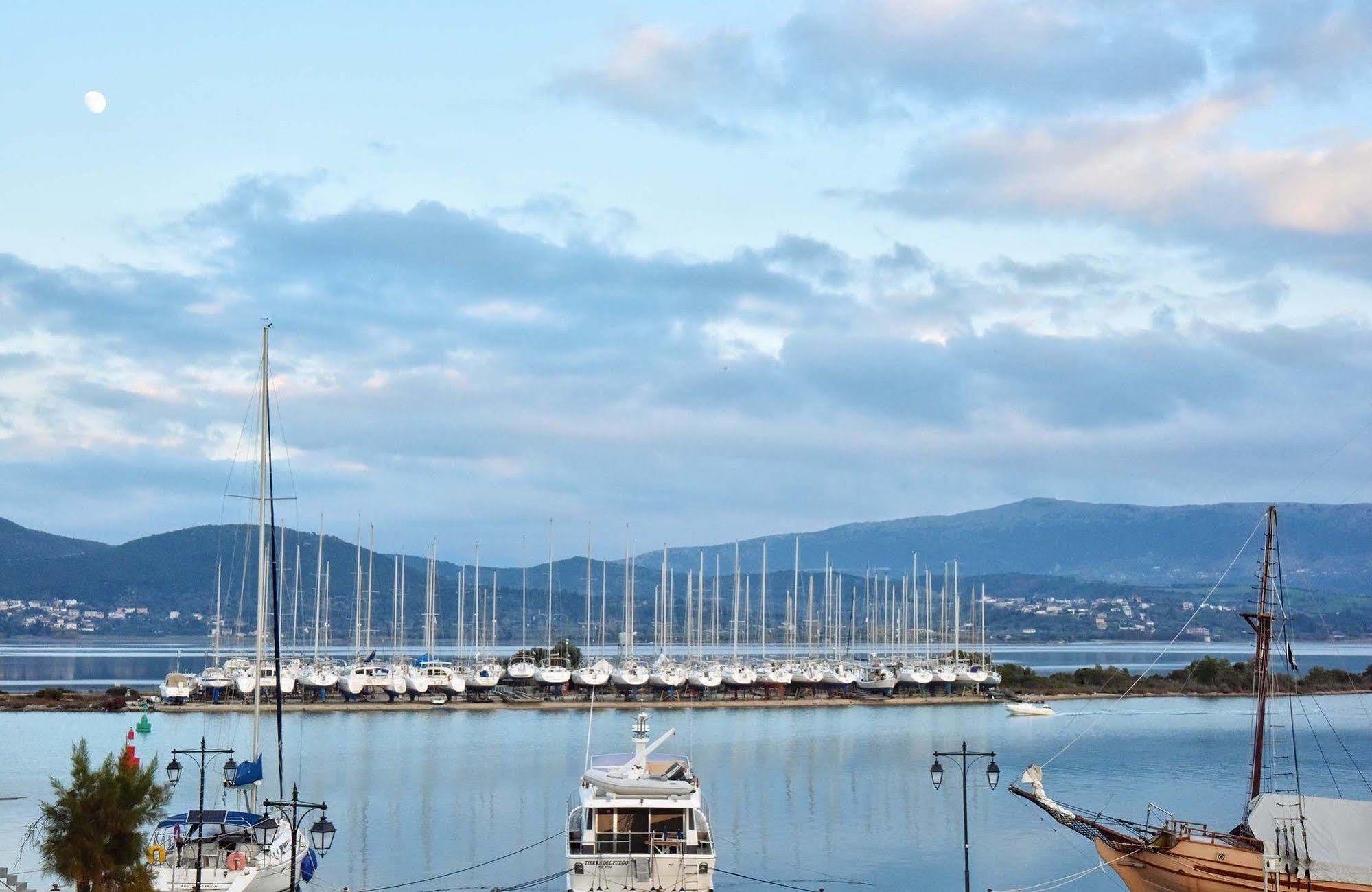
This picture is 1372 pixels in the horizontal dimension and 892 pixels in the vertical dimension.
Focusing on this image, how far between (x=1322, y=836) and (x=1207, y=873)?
2713 millimetres

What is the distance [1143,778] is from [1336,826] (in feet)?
121

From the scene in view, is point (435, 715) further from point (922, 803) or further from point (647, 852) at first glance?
point (647, 852)

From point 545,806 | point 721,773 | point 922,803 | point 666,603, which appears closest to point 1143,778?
point 922,803

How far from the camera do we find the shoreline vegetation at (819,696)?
96.1m

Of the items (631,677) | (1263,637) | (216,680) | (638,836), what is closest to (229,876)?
(638,836)

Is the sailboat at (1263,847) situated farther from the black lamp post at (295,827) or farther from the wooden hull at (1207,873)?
the black lamp post at (295,827)

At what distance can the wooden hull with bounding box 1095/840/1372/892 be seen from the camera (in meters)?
33.2

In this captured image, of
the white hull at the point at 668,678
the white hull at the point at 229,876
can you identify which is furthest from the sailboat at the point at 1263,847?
the white hull at the point at 668,678

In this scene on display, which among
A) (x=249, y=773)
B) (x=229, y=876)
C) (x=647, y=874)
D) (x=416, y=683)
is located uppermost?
(x=249, y=773)

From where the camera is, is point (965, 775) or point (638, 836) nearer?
point (965, 775)

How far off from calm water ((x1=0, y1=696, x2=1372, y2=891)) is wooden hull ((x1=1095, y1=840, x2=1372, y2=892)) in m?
5.50

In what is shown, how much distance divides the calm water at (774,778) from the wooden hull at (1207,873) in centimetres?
550

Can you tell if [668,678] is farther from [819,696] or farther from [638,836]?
[638,836]

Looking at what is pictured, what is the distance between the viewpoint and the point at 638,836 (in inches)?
1296
